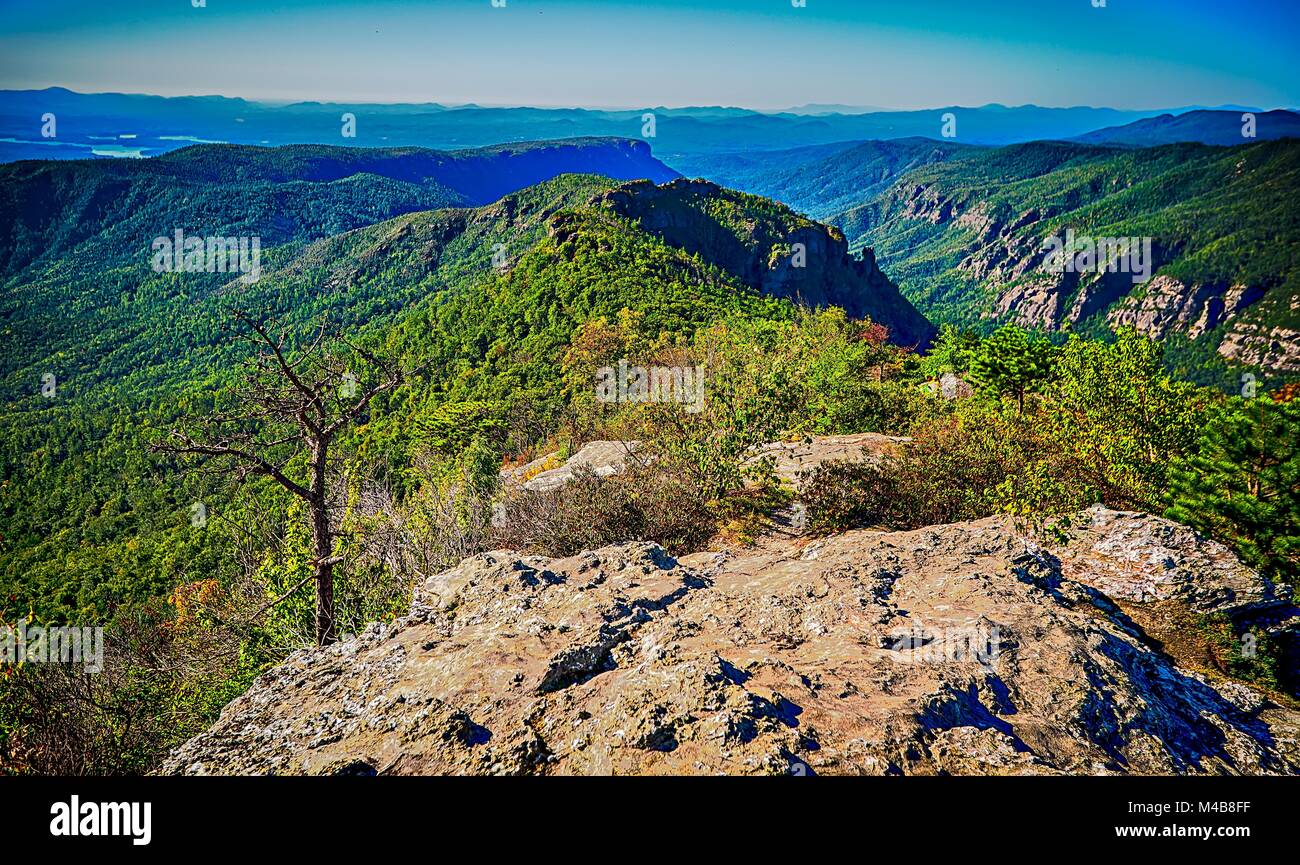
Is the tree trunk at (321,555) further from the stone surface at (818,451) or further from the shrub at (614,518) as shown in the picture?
the stone surface at (818,451)

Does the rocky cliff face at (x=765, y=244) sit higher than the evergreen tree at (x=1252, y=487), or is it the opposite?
the rocky cliff face at (x=765, y=244)

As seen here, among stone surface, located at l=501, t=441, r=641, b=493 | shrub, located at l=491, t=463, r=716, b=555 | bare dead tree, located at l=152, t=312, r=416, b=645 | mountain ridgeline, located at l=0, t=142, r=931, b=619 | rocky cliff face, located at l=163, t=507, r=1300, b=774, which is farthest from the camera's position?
mountain ridgeline, located at l=0, t=142, r=931, b=619

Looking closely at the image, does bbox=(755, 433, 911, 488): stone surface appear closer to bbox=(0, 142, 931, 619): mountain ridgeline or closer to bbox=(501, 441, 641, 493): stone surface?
bbox=(501, 441, 641, 493): stone surface

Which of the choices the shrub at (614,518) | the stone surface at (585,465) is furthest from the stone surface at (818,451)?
the stone surface at (585,465)

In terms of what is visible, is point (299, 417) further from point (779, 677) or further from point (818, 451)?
point (818, 451)

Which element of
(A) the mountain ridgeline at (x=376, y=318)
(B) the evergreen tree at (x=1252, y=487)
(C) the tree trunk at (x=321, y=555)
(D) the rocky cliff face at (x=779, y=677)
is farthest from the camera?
(A) the mountain ridgeline at (x=376, y=318)

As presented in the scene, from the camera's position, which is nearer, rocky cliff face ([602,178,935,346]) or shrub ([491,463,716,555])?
shrub ([491,463,716,555])

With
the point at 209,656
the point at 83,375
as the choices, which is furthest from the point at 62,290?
the point at 209,656

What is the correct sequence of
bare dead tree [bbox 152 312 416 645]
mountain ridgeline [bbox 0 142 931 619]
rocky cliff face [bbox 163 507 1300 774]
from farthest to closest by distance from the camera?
mountain ridgeline [bbox 0 142 931 619] → bare dead tree [bbox 152 312 416 645] → rocky cliff face [bbox 163 507 1300 774]

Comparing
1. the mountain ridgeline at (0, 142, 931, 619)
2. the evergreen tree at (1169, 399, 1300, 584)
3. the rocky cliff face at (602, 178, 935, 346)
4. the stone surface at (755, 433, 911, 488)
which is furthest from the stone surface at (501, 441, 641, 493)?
the rocky cliff face at (602, 178, 935, 346)
